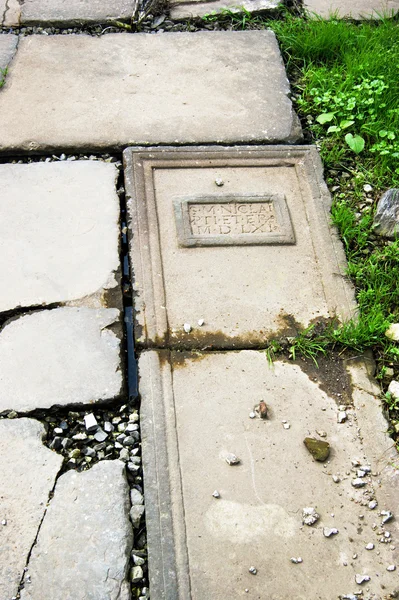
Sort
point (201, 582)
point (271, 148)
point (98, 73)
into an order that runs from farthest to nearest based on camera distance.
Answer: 1. point (98, 73)
2. point (271, 148)
3. point (201, 582)

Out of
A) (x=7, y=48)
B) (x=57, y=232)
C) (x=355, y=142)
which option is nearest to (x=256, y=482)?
(x=57, y=232)

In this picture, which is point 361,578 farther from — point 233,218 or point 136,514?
point 233,218

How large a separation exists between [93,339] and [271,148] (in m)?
1.32

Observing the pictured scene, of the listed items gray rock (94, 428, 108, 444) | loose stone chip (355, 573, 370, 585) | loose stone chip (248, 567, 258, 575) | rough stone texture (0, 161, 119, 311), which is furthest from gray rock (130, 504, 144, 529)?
rough stone texture (0, 161, 119, 311)

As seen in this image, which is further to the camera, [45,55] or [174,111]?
[45,55]

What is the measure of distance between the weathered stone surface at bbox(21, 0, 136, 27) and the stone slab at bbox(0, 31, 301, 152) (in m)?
0.17

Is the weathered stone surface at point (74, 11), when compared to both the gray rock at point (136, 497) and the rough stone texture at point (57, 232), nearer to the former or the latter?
the rough stone texture at point (57, 232)

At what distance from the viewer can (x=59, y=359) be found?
2.20 metres

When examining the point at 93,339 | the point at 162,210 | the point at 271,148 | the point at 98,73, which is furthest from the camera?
the point at 98,73

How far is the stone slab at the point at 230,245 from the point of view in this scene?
234 cm

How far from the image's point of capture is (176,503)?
192 centimetres

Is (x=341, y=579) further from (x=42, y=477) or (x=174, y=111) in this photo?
(x=174, y=111)

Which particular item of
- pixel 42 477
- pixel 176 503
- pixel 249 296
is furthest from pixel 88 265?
pixel 176 503

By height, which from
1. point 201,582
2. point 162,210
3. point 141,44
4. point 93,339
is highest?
point 141,44
